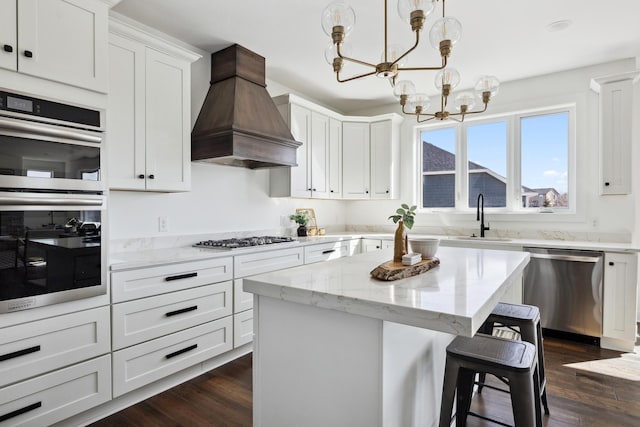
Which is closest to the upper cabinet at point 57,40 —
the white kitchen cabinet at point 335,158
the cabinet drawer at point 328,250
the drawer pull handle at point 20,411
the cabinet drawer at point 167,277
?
the cabinet drawer at point 167,277

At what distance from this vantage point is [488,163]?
14.0 feet

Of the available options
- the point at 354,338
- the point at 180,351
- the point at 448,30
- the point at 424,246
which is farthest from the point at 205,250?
the point at 448,30

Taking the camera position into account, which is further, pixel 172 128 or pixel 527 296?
pixel 527 296

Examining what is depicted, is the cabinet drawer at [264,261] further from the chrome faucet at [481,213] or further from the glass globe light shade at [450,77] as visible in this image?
the chrome faucet at [481,213]

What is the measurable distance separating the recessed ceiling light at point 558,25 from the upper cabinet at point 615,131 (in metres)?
0.75

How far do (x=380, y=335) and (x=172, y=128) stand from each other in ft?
7.67

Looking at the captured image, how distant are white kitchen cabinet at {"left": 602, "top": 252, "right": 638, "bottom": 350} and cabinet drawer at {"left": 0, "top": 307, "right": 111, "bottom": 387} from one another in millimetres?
3862

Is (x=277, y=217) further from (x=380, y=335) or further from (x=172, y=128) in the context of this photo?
(x=380, y=335)

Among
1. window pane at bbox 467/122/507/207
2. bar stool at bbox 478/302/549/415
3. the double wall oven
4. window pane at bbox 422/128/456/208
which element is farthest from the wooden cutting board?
window pane at bbox 422/128/456/208

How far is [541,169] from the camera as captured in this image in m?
3.93

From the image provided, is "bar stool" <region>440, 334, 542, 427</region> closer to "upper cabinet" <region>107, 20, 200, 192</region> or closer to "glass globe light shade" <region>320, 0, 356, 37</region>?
"glass globe light shade" <region>320, 0, 356, 37</region>

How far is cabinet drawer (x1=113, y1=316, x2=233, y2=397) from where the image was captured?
2.13m

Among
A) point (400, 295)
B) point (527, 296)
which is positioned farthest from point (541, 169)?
point (400, 295)

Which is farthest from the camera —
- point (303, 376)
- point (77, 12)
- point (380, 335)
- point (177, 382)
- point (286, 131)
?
point (286, 131)
